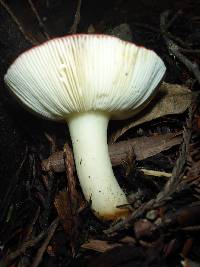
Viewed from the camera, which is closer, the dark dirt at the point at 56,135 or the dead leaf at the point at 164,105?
the dark dirt at the point at 56,135

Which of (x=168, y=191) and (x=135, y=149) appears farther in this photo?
(x=135, y=149)

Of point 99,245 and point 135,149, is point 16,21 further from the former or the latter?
point 99,245

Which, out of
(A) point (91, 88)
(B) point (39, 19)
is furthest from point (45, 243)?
(B) point (39, 19)

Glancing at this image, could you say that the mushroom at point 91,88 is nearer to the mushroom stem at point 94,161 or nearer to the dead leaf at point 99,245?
the mushroom stem at point 94,161

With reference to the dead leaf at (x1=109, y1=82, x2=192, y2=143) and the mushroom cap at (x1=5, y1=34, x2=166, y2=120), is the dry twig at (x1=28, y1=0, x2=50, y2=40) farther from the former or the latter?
the dead leaf at (x1=109, y1=82, x2=192, y2=143)

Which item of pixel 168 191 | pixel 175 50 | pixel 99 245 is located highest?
pixel 175 50

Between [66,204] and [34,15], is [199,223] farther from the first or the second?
[34,15]

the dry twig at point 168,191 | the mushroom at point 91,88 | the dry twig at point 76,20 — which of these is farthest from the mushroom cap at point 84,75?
the dry twig at point 76,20
